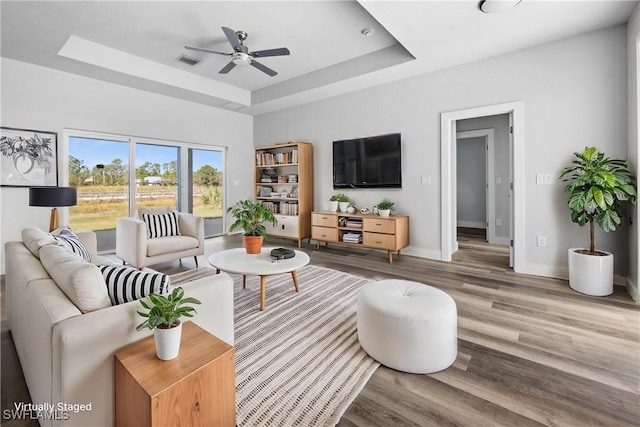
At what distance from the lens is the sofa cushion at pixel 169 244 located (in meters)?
3.49

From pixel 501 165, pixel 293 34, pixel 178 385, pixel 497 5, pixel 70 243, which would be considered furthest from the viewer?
pixel 501 165

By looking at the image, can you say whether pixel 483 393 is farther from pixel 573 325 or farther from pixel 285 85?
pixel 285 85

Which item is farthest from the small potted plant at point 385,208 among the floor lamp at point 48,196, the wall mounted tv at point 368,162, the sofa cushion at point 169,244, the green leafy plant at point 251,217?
the floor lamp at point 48,196

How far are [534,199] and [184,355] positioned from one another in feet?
12.7

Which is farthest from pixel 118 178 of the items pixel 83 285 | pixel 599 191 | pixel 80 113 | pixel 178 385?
pixel 599 191

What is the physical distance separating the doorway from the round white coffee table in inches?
90.2

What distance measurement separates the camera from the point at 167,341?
3.43ft

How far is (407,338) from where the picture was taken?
167 centimetres

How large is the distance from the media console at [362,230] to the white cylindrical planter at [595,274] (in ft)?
6.37

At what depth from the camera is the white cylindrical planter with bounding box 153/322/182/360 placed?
104 cm

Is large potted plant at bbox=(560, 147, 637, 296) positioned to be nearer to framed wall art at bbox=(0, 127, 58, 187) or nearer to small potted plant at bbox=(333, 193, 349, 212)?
small potted plant at bbox=(333, 193, 349, 212)

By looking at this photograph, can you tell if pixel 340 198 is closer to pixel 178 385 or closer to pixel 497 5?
pixel 497 5

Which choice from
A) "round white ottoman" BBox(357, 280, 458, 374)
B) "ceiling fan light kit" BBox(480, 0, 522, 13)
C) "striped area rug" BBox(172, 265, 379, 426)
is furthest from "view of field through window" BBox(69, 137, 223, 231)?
"ceiling fan light kit" BBox(480, 0, 522, 13)

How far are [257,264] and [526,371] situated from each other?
2035mm
